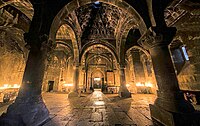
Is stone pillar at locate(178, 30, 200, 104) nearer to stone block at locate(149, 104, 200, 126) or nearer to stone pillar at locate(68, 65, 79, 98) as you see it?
stone block at locate(149, 104, 200, 126)

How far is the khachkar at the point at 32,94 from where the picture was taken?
2092 millimetres

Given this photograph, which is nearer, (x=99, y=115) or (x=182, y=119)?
(x=182, y=119)

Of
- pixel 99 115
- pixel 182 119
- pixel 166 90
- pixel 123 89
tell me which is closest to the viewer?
pixel 182 119

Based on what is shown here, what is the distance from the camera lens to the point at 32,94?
8.36 feet

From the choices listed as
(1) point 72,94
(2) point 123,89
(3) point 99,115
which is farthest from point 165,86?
(1) point 72,94

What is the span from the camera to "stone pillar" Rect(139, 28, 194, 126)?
2.08 metres

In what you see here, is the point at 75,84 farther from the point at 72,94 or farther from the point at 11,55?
the point at 11,55

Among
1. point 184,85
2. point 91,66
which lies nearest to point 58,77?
point 91,66

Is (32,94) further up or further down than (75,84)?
further down

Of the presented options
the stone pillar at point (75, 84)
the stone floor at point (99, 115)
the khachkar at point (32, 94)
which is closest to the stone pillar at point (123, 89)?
the stone floor at point (99, 115)

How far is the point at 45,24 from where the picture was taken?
10.2 ft

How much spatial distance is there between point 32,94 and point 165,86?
375cm

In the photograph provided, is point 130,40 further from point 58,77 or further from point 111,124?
point 58,77

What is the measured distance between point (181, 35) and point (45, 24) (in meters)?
8.75
